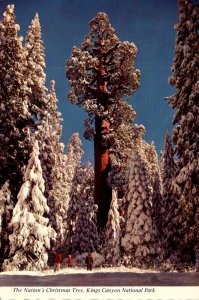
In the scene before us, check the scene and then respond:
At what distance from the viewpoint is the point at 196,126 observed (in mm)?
16328

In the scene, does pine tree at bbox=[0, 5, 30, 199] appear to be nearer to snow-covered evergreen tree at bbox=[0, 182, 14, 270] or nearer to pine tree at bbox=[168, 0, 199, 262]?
snow-covered evergreen tree at bbox=[0, 182, 14, 270]

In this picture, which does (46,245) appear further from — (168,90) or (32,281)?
(168,90)

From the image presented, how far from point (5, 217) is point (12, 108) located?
483cm

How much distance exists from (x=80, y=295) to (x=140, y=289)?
168 centimetres

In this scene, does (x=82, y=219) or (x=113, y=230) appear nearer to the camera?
(x=113, y=230)

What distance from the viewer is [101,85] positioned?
23.1 m

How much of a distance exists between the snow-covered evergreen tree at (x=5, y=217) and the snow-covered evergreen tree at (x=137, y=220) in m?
5.45

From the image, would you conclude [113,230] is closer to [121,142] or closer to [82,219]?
[82,219]

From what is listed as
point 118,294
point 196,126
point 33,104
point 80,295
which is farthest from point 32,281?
point 33,104

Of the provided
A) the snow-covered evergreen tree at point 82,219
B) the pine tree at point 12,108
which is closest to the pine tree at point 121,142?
the snow-covered evergreen tree at point 82,219

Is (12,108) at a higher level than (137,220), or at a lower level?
higher

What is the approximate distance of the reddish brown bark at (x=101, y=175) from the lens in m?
21.8

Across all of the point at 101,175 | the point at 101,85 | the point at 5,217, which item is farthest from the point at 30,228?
the point at 101,85

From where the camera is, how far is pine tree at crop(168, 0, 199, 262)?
15258mm
